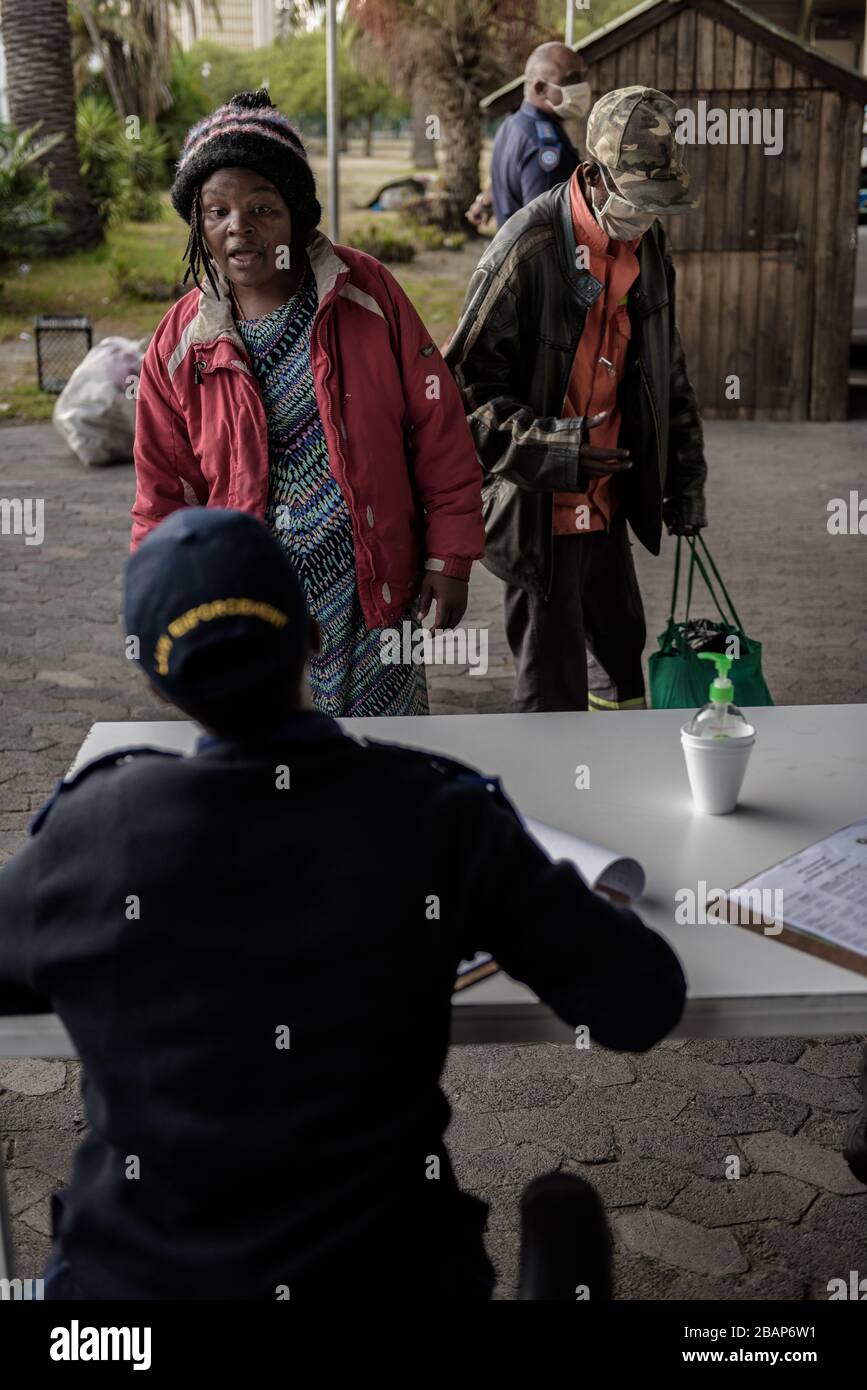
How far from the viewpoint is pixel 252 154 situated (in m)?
2.93

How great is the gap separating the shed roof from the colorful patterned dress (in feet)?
26.7

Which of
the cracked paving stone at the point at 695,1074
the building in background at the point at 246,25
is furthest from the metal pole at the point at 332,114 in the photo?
the building in background at the point at 246,25

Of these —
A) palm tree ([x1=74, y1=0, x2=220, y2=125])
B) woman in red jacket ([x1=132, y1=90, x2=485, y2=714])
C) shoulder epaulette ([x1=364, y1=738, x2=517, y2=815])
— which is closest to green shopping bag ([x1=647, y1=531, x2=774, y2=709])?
woman in red jacket ([x1=132, y1=90, x2=485, y2=714])

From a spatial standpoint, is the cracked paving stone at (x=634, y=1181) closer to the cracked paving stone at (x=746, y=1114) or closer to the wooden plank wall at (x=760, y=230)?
the cracked paving stone at (x=746, y=1114)

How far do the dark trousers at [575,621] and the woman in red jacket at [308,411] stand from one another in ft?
2.40

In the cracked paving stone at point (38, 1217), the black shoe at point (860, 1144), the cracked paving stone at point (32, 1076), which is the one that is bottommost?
the cracked paving stone at point (38, 1217)

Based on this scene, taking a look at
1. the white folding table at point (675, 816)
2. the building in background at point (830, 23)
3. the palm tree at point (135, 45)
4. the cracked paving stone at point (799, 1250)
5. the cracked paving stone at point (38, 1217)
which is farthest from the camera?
the building in background at point (830, 23)

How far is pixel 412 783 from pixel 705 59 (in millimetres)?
10271

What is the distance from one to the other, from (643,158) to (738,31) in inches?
315

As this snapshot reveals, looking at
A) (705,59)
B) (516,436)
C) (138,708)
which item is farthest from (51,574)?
(705,59)

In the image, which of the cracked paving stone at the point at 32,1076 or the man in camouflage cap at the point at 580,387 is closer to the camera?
the cracked paving stone at the point at 32,1076

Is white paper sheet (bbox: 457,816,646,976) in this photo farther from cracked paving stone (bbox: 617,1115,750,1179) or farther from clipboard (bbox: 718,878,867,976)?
cracked paving stone (bbox: 617,1115,750,1179)

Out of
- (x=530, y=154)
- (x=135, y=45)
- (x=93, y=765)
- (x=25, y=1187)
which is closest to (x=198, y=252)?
(x=93, y=765)

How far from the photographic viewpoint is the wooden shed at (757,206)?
10500 mm
